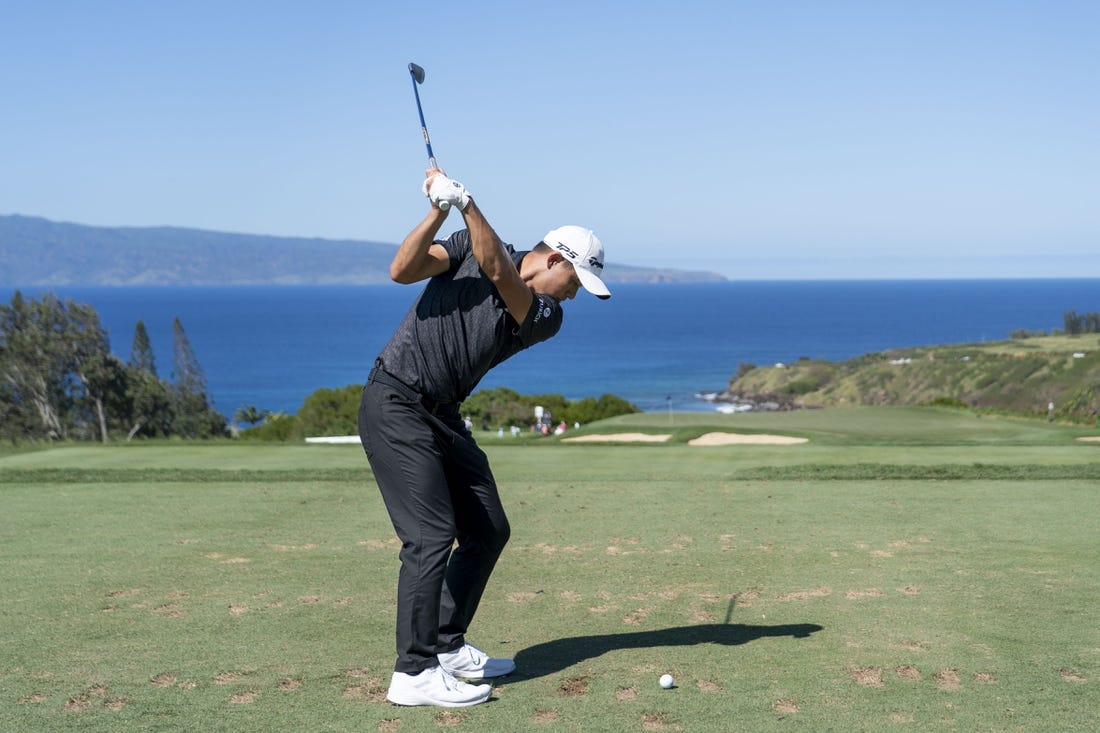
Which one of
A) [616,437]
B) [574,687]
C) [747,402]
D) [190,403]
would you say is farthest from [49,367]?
[574,687]

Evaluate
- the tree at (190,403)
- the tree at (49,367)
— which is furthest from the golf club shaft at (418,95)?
the tree at (190,403)

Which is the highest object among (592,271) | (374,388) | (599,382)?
(592,271)

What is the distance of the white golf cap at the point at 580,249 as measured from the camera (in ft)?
16.7

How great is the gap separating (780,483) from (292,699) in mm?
7370

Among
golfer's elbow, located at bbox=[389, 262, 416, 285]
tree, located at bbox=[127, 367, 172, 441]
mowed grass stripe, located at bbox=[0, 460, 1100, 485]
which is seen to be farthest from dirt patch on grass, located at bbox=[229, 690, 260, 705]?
tree, located at bbox=[127, 367, 172, 441]

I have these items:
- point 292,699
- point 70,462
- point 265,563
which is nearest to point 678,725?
point 292,699

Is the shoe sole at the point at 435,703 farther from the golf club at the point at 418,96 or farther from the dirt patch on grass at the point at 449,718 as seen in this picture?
the golf club at the point at 418,96

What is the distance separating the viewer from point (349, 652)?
550cm

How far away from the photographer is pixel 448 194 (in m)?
4.55

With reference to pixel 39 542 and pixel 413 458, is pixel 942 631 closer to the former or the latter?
pixel 413 458

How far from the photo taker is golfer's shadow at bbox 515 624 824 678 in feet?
17.7

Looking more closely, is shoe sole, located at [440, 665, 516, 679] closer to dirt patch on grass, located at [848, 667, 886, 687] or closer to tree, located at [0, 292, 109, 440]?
dirt patch on grass, located at [848, 667, 886, 687]

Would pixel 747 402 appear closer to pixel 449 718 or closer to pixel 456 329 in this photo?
pixel 456 329

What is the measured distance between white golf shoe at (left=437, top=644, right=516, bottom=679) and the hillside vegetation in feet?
106
